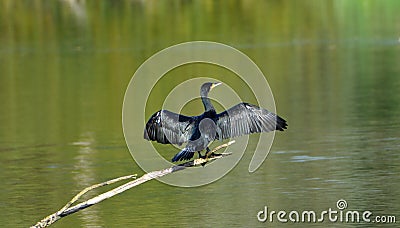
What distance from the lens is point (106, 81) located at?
2255cm

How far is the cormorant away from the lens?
9.59 metres

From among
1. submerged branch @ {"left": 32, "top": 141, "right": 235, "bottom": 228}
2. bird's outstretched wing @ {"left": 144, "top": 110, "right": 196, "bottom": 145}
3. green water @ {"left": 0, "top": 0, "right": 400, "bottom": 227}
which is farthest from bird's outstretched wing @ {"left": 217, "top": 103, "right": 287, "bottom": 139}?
green water @ {"left": 0, "top": 0, "right": 400, "bottom": 227}

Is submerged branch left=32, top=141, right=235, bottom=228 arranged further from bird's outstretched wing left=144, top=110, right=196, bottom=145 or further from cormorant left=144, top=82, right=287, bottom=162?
bird's outstretched wing left=144, top=110, right=196, bottom=145

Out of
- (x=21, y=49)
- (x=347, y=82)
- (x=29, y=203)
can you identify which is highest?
(x=21, y=49)

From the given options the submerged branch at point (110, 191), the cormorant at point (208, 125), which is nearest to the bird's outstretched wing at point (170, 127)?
the cormorant at point (208, 125)

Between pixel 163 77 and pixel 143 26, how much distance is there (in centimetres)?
1014

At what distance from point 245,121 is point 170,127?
619 mm

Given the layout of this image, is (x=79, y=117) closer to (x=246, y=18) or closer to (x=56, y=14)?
(x=246, y=18)

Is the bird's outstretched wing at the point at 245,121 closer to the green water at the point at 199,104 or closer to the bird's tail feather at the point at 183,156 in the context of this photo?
the bird's tail feather at the point at 183,156

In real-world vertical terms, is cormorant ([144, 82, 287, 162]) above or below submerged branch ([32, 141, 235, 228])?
above

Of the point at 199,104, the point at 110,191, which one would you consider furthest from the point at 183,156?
the point at 199,104

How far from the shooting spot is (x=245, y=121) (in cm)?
959

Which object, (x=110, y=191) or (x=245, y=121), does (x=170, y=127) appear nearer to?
(x=245, y=121)

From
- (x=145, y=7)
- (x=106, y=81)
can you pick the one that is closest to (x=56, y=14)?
(x=145, y=7)
